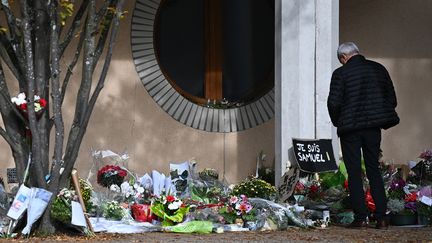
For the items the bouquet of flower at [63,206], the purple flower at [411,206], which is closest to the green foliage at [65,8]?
the bouquet of flower at [63,206]

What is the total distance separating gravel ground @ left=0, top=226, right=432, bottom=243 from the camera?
931 centimetres

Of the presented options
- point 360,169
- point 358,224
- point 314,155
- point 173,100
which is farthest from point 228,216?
point 173,100

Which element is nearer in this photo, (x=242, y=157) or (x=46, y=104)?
(x=46, y=104)

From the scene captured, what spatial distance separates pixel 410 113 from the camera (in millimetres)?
13703

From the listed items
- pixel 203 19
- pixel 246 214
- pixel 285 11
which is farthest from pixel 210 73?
pixel 246 214

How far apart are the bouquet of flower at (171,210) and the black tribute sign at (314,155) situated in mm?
1632

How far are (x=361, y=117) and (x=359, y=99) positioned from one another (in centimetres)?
17

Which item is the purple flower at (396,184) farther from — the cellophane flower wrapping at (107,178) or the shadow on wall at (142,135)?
the cellophane flower wrapping at (107,178)

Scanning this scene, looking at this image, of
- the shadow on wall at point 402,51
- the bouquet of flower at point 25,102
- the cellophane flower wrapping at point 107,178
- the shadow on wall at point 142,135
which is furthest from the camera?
the shadow on wall at point 402,51

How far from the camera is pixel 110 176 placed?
11.5 metres

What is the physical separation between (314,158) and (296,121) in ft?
1.56

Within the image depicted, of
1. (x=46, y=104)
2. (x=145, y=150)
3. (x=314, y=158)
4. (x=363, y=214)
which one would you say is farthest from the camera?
(x=145, y=150)

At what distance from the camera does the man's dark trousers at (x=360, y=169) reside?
10.0 m

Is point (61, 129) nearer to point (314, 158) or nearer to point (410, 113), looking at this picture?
point (314, 158)
